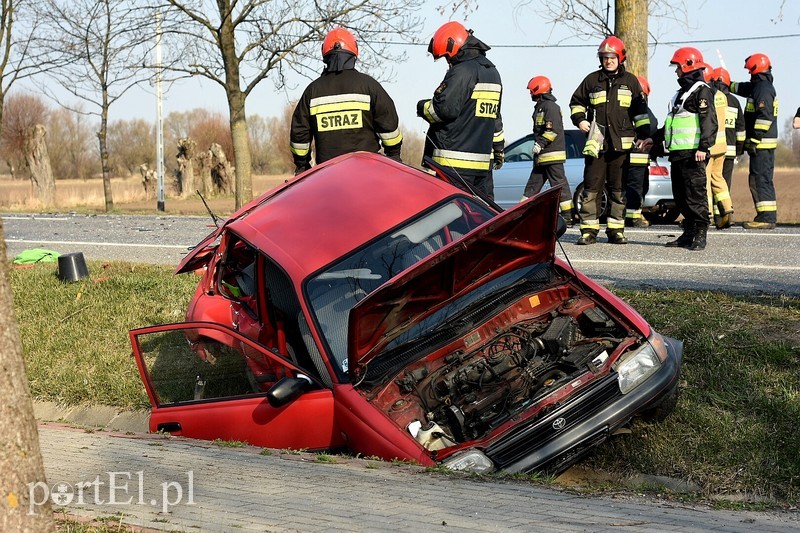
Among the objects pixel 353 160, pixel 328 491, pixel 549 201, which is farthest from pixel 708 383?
pixel 328 491

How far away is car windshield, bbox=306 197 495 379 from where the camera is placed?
5.19 metres

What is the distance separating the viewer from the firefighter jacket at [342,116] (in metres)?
8.46

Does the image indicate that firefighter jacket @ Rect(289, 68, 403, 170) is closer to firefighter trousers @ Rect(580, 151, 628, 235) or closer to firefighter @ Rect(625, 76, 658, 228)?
firefighter trousers @ Rect(580, 151, 628, 235)

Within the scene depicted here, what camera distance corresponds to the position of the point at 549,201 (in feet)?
16.5

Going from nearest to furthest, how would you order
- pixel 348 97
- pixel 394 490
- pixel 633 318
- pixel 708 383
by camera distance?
pixel 394 490 < pixel 633 318 < pixel 708 383 < pixel 348 97

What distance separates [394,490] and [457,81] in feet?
17.1

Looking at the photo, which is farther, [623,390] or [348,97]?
[348,97]

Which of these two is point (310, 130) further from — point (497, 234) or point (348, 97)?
point (497, 234)

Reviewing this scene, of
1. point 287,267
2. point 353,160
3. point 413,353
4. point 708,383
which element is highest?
point 353,160

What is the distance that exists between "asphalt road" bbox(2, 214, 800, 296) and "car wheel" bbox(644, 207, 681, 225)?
142cm

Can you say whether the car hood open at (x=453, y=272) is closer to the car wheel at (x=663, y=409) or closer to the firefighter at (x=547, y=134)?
the car wheel at (x=663, y=409)

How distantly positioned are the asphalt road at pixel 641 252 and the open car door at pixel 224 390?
12.6 ft

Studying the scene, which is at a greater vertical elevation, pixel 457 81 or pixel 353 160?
pixel 457 81

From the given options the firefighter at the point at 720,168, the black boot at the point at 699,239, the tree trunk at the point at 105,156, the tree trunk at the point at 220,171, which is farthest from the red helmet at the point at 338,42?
the tree trunk at the point at 220,171
